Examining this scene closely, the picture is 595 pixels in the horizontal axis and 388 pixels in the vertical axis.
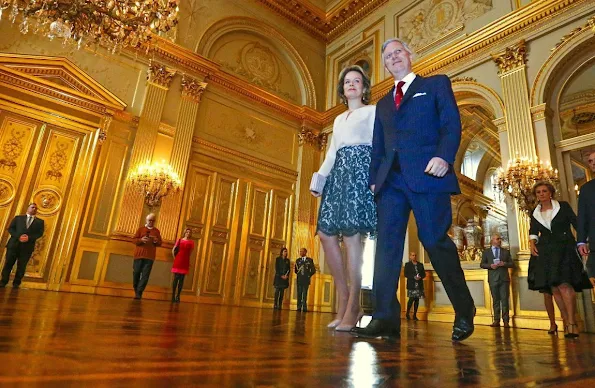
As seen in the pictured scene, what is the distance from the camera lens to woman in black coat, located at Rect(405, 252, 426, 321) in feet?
19.2

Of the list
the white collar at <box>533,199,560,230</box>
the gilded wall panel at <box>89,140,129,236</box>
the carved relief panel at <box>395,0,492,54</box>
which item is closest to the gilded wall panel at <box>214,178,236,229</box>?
the gilded wall panel at <box>89,140,129,236</box>

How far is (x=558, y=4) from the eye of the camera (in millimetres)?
5383

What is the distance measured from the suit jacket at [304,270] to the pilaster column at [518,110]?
10.4 ft

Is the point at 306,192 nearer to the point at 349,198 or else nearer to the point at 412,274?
the point at 412,274

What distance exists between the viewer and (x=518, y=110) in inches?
215

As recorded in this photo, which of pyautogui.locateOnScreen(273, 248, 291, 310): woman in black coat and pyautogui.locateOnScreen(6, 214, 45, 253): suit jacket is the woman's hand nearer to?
pyautogui.locateOnScreen(273, 248, 291, 310): woman in black coat

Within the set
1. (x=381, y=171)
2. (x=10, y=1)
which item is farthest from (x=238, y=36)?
(x=381, y=171)

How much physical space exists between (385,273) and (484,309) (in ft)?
16.0

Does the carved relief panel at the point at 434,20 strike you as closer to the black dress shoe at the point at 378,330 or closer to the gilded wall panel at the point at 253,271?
the gilded wall panel at the point at 253,271

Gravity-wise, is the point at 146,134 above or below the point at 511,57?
below

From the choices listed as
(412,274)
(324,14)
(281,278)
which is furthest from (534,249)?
(324,14)

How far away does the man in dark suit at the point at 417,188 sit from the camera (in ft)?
4.46

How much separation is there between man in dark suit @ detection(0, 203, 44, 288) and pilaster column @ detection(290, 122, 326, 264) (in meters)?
4.51

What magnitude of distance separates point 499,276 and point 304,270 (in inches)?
119
